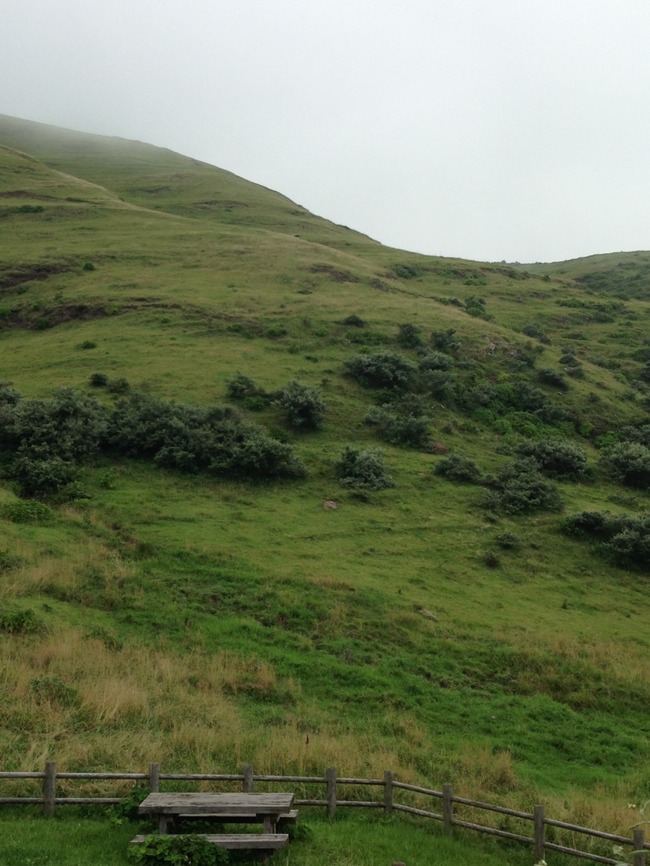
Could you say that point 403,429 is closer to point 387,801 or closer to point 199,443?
point 199,443

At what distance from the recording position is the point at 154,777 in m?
10.8

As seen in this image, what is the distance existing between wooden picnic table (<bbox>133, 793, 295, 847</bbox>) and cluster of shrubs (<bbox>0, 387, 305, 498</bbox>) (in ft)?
80.0

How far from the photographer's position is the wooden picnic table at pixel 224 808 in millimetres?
9797

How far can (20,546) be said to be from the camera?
23797mm

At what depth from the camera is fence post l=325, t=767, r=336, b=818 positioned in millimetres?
11773

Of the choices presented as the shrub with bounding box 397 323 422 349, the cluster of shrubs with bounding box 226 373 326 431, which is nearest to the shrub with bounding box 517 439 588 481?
the cluster of shrubs with bounding box 226 373 326 431

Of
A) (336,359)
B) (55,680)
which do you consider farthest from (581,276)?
(55,680)

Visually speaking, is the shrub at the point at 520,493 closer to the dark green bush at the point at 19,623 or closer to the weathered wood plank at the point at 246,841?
the dark green bush at the point at 19,623

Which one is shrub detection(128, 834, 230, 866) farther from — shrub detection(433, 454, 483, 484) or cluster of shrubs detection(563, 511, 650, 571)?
shrub detection(433, 454, 483, 484)

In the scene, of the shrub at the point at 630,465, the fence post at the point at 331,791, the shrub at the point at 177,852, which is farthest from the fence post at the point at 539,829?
the shrub at the point at 630,465

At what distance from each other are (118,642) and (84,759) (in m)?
6.44

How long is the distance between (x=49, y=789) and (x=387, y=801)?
5674mm

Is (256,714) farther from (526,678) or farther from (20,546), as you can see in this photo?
(20,546)

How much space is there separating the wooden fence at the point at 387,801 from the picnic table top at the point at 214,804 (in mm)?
721
